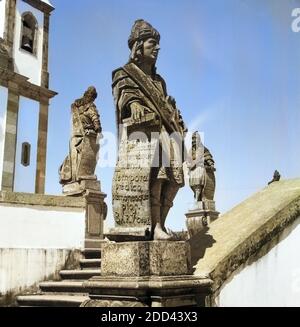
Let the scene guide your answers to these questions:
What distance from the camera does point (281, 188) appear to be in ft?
21.0

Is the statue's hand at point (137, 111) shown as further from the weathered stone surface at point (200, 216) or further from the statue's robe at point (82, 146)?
the weathered stone surface at point (200, 216)

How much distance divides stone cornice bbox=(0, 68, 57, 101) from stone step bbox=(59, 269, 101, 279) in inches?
697

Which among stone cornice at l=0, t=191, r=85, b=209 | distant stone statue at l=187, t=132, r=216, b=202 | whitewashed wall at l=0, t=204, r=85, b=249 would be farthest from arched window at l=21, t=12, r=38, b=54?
whitewashed wall at l=0, t=204, r=85, b=249

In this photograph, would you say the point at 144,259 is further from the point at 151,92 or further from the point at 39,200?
the point at 39,200

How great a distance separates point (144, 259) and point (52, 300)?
5.91 feet

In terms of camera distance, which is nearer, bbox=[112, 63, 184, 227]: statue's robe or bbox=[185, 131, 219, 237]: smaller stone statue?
bbox=[112, 63, 184, 227]: statue's robe

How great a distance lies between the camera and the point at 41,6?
87.6 feet

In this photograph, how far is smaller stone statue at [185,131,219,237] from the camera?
14930 millimetres

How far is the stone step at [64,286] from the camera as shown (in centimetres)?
570

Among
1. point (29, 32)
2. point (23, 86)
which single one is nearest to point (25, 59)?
point (23, 86)

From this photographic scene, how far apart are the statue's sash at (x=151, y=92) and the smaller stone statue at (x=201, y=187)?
10213 millimetres

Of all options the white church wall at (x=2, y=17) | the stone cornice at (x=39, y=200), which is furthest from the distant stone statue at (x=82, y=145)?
the white church wall at (x=2, y=17)

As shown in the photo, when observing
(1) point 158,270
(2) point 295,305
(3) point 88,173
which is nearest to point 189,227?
(3) point 88,173

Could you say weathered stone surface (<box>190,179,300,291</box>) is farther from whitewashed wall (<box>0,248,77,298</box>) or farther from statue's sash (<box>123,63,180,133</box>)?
whitewashed wall (<box>0,248,77,298</box>)
